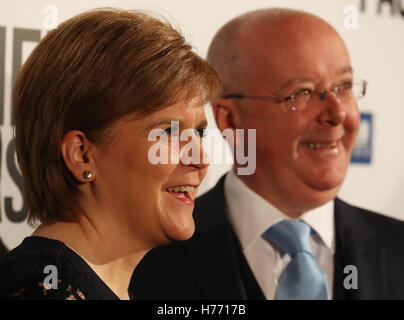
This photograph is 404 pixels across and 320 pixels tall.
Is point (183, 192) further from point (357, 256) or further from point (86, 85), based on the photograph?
point (357, 256)

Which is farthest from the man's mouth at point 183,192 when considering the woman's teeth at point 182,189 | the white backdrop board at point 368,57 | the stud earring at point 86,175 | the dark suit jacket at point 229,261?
the white backdrop board at point 368,57

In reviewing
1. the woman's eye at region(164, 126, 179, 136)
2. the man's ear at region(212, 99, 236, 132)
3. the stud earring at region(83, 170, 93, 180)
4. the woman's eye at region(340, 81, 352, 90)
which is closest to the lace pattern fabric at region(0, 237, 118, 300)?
the stud earring at region(83, 170, 93, 180)

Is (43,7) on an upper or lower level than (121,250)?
upper

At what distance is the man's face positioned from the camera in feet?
4.55

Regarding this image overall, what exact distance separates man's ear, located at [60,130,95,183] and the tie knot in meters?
0.56

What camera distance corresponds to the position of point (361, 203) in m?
1.73

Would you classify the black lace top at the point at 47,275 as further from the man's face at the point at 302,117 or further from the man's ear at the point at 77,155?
the man's face at the point at 302,117
